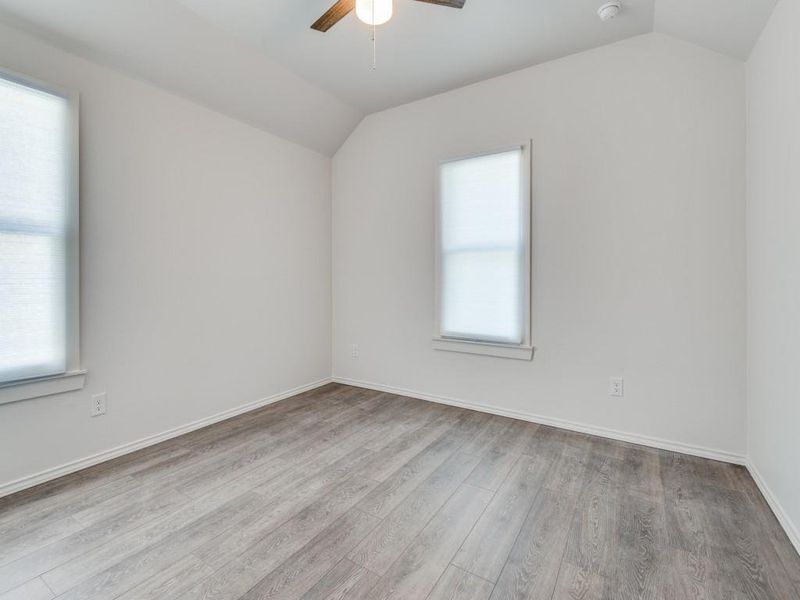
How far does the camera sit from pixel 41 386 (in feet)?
6.66

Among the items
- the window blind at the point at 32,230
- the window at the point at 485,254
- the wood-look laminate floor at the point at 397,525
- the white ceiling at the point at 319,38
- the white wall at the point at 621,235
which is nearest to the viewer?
the wood-look laminate floor at the point at 397,525

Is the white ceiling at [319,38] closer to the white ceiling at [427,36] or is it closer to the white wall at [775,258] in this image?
the white ceiling at [427,36]

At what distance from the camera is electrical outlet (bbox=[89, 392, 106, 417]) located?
7.39 ft

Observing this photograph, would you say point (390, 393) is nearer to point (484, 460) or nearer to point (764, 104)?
point (484, 460)

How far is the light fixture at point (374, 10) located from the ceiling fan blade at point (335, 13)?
0.04 m

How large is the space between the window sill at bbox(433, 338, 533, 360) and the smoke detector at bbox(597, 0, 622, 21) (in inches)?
86.0

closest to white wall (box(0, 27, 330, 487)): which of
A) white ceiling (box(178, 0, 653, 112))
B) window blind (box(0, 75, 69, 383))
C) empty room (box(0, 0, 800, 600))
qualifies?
empty room (box(0, 0, 800, 600))

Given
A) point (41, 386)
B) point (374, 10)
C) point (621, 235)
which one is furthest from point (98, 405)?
point (621, 235)

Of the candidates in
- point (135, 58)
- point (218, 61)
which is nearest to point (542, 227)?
point (218, 61)

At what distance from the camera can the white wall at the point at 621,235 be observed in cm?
227

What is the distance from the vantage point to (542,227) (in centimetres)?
282

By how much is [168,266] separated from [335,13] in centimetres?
193

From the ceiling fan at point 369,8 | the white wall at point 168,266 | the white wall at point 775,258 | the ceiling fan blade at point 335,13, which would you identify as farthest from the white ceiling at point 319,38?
the ceiling fan at point 369,8

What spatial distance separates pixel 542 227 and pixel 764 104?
4.24ft
